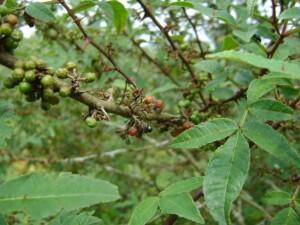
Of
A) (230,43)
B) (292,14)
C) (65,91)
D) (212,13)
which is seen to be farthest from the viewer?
(230,43)

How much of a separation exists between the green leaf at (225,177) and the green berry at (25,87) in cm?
61

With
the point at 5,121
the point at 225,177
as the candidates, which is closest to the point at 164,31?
the point at 5,121

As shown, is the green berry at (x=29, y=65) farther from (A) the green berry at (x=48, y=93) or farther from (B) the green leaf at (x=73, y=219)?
(B) the green leaf at (x=73, y=219)

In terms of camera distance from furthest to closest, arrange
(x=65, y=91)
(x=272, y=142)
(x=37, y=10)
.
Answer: (x=37, y=10) < (x=65, y=91) < (x=272, y=142)

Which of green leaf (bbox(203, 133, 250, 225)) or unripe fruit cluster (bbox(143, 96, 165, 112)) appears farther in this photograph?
unripe fruit cluster (bbox(143, 96, 165, 112))

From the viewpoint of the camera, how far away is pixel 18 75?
5.12 ft

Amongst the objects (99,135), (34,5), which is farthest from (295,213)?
(99,135)

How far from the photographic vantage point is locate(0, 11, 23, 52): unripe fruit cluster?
156 cm

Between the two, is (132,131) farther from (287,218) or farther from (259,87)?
(287,218)

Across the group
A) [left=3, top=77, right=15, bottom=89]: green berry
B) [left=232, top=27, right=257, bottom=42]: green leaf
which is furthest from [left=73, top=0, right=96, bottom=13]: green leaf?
[left=232, top=27, right=257, bottom=42]: green leaf

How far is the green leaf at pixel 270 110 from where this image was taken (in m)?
1.57

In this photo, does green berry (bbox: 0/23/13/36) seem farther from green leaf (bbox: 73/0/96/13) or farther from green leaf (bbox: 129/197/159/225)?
green leaf (bbox: 129/197/159/225)

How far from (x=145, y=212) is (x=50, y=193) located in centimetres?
42

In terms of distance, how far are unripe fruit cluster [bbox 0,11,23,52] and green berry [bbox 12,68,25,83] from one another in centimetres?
8
